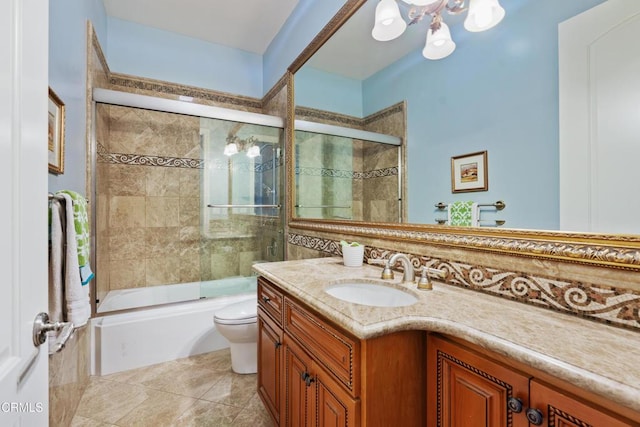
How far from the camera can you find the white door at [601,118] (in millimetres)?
691

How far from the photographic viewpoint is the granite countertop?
49 centimetres

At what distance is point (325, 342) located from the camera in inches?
36.1

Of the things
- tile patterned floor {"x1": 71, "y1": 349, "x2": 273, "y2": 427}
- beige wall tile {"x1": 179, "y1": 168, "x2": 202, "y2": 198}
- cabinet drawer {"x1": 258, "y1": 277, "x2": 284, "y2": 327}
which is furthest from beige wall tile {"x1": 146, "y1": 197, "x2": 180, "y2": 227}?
cabinet drawer {"x1": 258, "y1": 277, "x2": 284, "y2": 327}

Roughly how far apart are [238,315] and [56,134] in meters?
1.39

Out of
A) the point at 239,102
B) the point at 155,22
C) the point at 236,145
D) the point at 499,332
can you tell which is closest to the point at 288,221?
the point at 236,145

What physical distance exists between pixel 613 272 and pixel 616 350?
0.73ft

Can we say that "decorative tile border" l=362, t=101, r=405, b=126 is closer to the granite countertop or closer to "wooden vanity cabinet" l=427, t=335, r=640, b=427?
the granite countertop

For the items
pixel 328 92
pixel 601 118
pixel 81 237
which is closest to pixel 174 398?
pixel 81 237

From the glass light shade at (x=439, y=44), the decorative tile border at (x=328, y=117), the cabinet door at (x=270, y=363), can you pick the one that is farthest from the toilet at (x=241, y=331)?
the glass light shade at (x=439, y=44)

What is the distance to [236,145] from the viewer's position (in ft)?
9.04

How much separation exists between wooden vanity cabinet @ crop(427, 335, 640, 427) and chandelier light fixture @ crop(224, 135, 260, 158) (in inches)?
94.8

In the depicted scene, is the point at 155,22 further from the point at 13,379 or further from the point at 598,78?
the point at 598,78

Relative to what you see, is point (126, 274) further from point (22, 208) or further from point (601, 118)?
point (601, 118)

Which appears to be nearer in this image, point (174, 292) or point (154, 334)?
point (154, 334)
